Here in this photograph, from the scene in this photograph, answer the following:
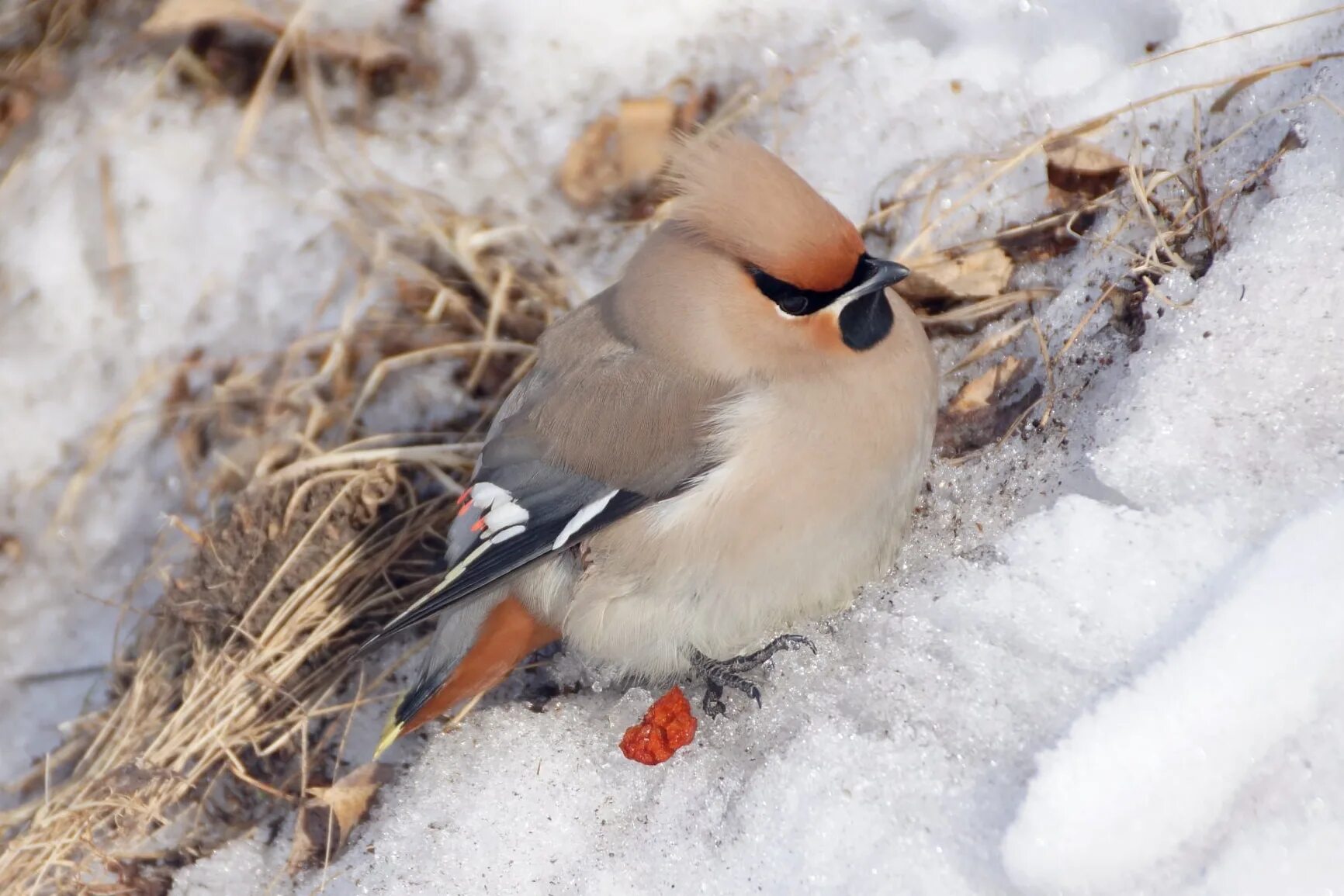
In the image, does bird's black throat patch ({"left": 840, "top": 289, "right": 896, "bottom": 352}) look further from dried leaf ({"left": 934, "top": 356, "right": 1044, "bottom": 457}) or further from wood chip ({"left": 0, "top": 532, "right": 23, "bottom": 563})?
wood chip ({"left": 0, "top": 532, "right": 23, "bottom": 563})

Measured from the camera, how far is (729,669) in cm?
265

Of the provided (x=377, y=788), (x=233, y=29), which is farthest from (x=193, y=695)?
(x=233, y=29)

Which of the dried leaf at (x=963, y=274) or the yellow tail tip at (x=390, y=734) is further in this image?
the dried leaf at (x=963, y=274)

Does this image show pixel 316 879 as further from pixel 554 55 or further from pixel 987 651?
pixel 554 55

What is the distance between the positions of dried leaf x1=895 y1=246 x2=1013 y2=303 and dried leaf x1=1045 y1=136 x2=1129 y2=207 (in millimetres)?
193

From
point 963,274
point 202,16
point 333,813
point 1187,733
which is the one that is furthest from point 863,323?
point 202,16

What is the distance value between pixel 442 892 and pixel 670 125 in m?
2.13

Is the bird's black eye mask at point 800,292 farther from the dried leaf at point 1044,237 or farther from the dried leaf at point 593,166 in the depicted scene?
the dried leaf at point 593,166

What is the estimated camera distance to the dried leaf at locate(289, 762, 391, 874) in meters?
2.72

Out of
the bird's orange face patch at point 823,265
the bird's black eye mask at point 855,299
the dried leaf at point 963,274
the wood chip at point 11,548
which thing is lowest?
the wood chip at point 11,548

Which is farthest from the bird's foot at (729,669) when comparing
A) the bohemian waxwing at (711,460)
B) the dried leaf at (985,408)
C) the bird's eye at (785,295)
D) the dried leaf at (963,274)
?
the dried leaf at (963,274)

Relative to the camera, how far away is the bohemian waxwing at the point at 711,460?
2418 millimetres

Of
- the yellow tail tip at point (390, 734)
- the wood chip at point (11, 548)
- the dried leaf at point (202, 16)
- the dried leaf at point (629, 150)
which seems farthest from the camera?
the dried leaf at point (202, 16)

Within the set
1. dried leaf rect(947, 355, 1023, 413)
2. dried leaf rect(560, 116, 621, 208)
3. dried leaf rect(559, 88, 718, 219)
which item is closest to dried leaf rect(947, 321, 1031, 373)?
dried leaf rect(947, 355, 1023, 413)
